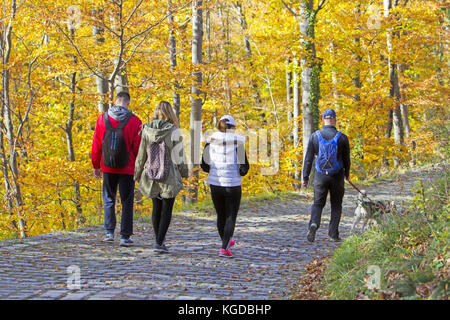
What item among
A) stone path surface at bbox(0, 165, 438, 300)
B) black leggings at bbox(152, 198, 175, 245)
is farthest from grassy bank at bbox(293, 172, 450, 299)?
black leggings at bbox(152, 198, 175, 245)

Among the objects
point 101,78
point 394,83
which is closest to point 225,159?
point 101,78

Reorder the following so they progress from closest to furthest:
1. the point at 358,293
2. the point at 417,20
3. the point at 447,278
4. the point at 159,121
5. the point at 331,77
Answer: the point at 447,278 < the point at 358,293 < the point at 159,121 < the point at 417,20 < the point at 331,77

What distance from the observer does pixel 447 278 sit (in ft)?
14.2

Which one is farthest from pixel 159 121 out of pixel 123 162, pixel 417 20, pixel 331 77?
pixel 331 77

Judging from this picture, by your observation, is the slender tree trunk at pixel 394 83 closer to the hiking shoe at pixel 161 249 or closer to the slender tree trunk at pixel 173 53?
the slender tree trunk at pixel 173 53

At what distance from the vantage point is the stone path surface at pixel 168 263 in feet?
17.5

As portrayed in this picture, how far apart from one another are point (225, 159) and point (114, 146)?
1.66 metres

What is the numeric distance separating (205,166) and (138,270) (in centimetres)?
186

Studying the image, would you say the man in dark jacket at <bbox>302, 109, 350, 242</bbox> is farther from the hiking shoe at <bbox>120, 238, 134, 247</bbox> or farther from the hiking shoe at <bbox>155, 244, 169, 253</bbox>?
the hiking shoe at <bbox>120, 238, 134, 247</bbox>

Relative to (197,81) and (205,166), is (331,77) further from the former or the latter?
(205,166)

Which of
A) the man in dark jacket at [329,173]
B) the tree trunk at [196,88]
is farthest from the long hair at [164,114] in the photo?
the tree trunk at [196,88]

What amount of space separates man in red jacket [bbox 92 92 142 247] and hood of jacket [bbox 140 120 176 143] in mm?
500

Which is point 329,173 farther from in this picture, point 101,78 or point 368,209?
point 101,78

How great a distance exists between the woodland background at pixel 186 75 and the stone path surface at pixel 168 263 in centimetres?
274
